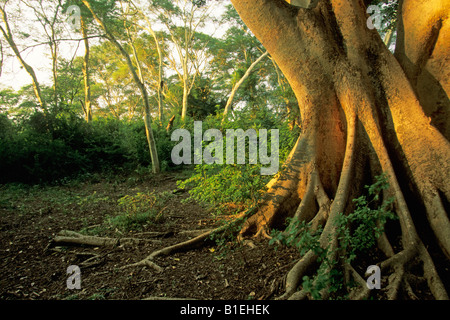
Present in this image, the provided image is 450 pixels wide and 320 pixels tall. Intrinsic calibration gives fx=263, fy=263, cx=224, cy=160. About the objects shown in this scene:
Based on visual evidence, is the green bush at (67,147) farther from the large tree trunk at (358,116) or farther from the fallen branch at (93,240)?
the large tree trunk at (358,116)

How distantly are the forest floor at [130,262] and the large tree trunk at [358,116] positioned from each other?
47 cm

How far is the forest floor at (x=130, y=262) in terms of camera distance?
2.74 metres

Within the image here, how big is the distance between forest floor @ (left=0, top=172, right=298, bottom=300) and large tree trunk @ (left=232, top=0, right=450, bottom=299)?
1.55 feet

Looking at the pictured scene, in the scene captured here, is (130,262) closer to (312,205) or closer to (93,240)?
(93,240)

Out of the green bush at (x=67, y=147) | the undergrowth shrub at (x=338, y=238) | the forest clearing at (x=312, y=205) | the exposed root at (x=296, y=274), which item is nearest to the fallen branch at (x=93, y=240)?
the forest clearing at (x=312, y=205)

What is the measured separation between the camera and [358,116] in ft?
10.8

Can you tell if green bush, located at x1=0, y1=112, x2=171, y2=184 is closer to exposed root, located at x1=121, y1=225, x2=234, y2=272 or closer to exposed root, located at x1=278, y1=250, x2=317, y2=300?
exposed root, located at x1=121, y1=225, x2=234, y2=272

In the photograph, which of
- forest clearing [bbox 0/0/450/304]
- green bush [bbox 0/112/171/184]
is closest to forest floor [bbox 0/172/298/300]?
forest clearing [bbox 0/0/450/304]

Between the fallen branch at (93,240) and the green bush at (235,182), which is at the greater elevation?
the green bush at (235,182)

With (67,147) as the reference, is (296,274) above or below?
below

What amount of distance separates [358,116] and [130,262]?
3.48 metres

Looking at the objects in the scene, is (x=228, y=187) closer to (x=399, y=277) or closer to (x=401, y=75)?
(x=399, y=277)

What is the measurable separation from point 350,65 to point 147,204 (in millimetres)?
4352

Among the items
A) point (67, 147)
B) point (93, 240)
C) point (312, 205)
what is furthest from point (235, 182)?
point (67, 147)
